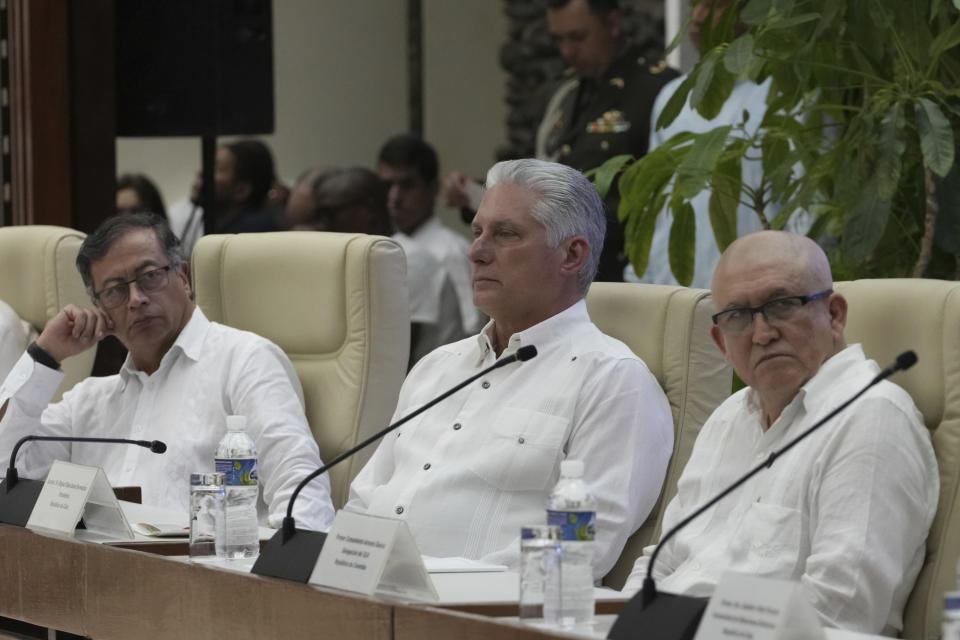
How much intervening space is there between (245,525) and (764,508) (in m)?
0.66

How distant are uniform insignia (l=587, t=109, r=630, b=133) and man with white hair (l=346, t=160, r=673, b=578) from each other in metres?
1.52

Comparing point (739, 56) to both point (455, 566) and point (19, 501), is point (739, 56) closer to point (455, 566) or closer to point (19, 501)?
point (455, 566)

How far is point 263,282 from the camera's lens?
317cm

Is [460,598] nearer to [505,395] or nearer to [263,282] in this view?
[505,395]

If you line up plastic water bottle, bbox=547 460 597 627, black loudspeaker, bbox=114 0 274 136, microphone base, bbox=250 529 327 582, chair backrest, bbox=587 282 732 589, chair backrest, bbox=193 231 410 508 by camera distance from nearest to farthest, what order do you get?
plastic water bottle, bbox=547 460 597 627, microphone base, bbox=250 529 327 582, chair backrest, bbox=587 282 732 589, chair backrest, bbox=193 231 410 508, black loudspeaker, bbox=114 0 274 136

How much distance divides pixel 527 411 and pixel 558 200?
1.17 ft

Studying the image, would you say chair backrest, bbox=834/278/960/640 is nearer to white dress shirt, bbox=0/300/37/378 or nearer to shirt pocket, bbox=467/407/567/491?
shirt pocket, bbox=467/407/567/491

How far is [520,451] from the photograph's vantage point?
2438 millimetres

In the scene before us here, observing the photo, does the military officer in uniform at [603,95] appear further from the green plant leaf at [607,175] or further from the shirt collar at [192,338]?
the shirt collar at [192,338]

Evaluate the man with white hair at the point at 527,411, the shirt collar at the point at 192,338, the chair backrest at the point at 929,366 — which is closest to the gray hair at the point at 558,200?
the man with white hair at the point at 527,411

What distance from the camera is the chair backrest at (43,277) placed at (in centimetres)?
371

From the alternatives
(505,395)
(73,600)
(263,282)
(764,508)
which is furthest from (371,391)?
(764,508)

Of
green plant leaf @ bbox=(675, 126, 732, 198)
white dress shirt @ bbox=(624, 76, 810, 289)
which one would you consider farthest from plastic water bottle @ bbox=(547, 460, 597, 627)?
white dress shirt @ bbox=(624, 76, 810, 289)

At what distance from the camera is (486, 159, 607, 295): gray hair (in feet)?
→ 8.46
